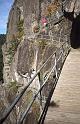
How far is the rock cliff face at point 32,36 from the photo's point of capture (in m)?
18.1

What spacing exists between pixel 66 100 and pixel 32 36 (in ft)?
52.6

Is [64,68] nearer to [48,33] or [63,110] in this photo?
[63,110]

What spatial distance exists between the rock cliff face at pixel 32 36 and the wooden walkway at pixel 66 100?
19.7 feet

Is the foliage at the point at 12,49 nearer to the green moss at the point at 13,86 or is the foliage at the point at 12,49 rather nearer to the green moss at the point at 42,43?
the green moss at the point at 13,86

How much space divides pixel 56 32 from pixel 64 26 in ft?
2.38

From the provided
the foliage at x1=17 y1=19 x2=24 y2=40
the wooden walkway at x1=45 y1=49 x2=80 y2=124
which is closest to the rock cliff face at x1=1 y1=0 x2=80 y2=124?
the foliage at x1=17 y1=19 x2=24 y2=40

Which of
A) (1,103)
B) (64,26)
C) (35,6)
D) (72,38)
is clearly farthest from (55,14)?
(1,103)

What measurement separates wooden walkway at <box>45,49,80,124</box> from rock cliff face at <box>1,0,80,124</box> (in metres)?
6.00

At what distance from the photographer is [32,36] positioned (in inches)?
890

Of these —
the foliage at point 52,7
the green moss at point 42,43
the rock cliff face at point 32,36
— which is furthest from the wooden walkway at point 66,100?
the foliage at point 52,7

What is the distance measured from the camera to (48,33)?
801 inches

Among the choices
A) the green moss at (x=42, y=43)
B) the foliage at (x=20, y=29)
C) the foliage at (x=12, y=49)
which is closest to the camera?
the green moss at (x=42, y=43)

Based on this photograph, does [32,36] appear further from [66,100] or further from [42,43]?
[66,100]

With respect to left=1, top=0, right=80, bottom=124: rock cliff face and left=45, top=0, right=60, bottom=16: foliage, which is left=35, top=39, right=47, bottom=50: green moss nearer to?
left=1, top=0, right=80, bottom=124: rock cliff face
